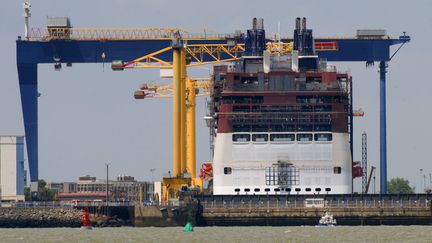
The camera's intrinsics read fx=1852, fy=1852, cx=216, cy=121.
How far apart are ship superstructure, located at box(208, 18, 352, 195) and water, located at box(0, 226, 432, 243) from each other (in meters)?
8.94

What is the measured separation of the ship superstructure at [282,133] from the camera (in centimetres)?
16888

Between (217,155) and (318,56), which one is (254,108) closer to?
(217,155)

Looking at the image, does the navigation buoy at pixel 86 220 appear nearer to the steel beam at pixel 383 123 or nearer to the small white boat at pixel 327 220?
the small white boat at pixel 327 220

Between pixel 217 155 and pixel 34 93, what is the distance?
1063 inches

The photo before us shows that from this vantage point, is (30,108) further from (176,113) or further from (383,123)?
(383,123)

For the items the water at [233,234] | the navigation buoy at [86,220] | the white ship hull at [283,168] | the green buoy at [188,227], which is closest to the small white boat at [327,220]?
the water at [233,234]

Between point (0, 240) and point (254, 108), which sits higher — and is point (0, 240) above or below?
below

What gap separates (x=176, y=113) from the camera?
168500mm

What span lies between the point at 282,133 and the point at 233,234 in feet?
95.0

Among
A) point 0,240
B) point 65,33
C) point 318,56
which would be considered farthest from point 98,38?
point 0,240

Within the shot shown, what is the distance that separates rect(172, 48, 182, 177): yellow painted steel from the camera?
166 m

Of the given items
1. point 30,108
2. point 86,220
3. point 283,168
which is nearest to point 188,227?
point 86,220

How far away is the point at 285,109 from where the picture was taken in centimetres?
17238

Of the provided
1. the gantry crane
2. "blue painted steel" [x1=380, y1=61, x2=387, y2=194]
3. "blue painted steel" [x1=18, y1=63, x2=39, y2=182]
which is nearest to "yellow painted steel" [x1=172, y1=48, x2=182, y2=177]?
the gantry crane
